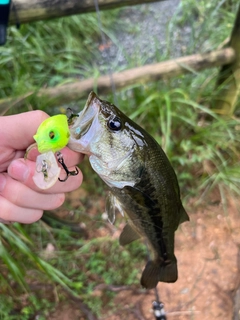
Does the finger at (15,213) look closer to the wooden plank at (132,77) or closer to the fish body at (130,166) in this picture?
the fish body at (130,166)

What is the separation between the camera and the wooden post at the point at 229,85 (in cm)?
248

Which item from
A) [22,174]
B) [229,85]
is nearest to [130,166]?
[22,174]

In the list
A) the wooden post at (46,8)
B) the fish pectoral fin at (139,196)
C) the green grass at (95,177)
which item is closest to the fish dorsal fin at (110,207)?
the fish pectoral fin at (139,196)

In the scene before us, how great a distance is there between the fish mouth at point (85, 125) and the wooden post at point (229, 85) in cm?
172

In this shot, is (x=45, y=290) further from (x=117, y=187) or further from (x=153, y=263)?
(x=117, y=187)

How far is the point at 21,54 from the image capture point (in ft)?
10.00

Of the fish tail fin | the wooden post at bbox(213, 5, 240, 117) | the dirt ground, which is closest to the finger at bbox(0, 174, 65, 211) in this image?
Result: the fish tail fin

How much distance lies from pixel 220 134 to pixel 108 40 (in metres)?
2.02

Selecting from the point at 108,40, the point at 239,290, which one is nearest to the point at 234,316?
the point at 239,290

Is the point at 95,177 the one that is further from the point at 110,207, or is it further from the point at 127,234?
the point at 110,207

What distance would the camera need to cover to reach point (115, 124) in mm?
1127

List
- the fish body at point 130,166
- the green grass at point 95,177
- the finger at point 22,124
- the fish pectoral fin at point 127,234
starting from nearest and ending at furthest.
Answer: the fish body at point 130,166, the finger at point 22,124, the fish pectoral fin at point 127,234, the green grass at point 95,177

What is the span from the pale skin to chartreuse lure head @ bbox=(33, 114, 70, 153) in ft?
0.75

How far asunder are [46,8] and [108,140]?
1.27m
